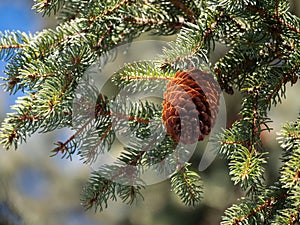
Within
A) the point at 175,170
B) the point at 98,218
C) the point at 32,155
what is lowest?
the point at 98,218

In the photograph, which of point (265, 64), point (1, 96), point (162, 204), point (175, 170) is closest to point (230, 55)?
point (265, 64)

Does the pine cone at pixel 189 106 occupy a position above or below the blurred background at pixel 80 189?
above

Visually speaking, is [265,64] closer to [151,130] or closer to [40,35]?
[151,130]

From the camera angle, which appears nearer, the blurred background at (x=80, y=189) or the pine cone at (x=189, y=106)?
the pine cone at (x=189, y=106)

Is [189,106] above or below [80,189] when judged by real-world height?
above
